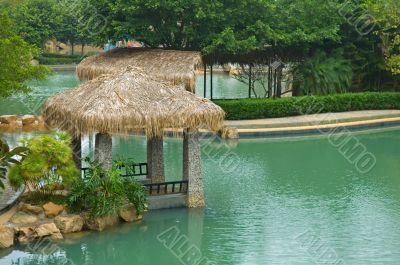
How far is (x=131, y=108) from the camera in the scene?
14836 mm

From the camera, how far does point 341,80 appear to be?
31.3 meters

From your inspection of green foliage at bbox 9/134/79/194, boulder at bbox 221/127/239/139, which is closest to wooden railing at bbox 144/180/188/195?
green foliage at bbox 9/134/79/194

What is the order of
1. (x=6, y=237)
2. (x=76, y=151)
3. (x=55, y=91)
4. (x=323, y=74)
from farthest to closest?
(x=55, y=91) → (x=323, y=74) → (x=76, y=151) → (x=6, y=237)

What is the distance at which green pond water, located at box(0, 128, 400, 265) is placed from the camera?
13.5 m

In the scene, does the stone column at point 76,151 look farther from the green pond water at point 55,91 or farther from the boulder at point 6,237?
the green pond water at point 55,91

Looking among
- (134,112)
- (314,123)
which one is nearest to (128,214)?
(134,112)

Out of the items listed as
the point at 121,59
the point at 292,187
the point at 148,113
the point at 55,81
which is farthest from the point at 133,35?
the point at 55,81

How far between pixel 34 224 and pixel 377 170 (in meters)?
11.6

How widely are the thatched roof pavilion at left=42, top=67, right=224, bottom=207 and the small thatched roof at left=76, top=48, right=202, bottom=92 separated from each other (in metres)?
7.53

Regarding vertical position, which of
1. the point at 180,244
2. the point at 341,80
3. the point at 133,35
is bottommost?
the point at 180,244

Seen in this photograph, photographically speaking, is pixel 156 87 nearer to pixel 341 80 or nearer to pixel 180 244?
pixel 180 244

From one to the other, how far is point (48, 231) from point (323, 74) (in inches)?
757

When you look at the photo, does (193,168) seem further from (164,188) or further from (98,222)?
(98,222)

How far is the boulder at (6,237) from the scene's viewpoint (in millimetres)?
13320
